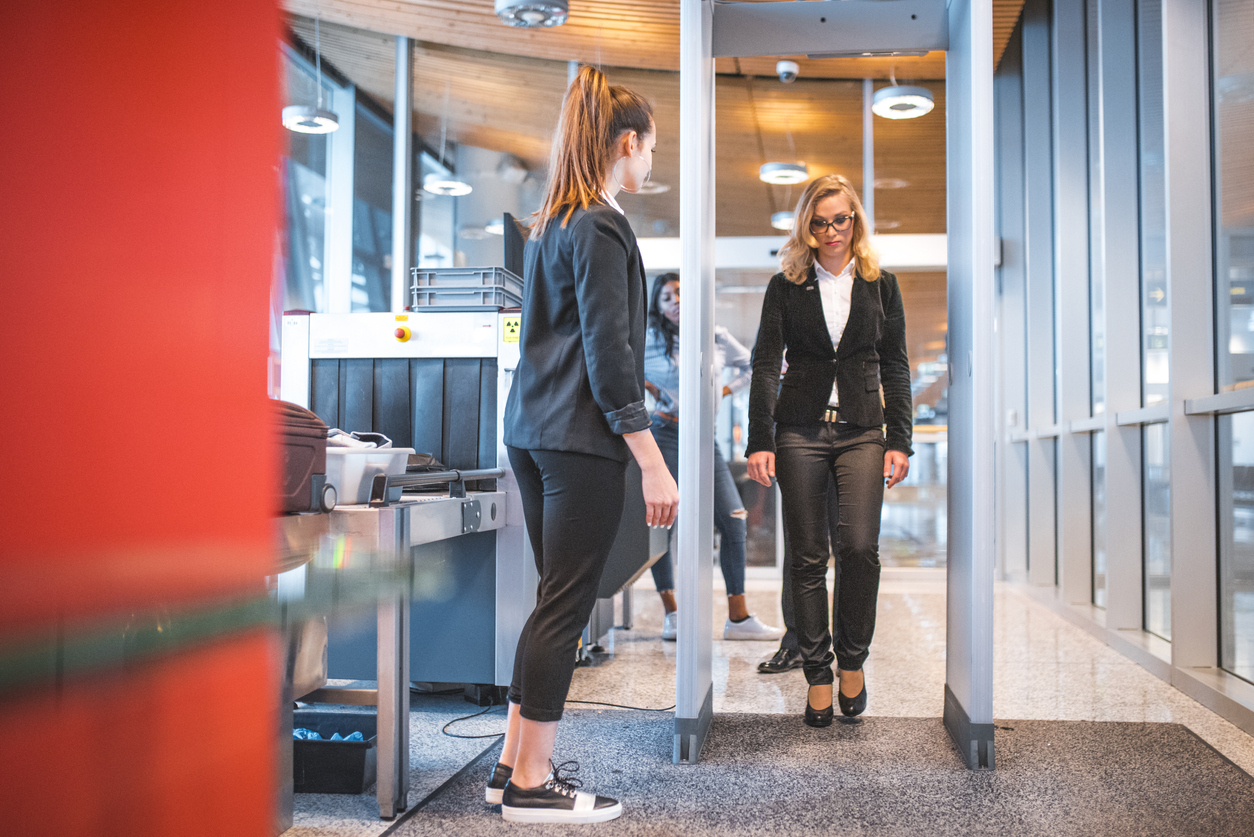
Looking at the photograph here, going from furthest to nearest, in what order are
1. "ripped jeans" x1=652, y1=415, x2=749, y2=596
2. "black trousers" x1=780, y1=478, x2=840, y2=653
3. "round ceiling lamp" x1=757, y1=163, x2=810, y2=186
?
1. "round ceiling lamp" x1=757, y1=163, x2=810, y2=186
2. "ripped jeans" x1=652, y1=415, x2=749, y2=596
3. "black trousers" x1=780, y1=478, x2=840, y2=653

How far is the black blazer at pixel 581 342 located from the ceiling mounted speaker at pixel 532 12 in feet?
11.4

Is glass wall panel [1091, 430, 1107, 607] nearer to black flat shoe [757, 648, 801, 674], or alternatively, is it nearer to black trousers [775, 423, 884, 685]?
black flat shoe [757, 648, 801, 674]

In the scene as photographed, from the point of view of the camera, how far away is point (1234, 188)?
2674 mm

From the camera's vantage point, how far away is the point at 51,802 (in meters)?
0.28

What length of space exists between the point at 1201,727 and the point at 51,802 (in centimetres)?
270

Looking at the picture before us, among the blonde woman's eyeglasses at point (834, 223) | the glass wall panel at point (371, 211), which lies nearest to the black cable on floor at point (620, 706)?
the blonde woman's eyeglasses at point (834, 223)

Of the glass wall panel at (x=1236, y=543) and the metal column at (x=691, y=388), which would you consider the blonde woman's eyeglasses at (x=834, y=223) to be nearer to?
the metal column at (x=691, y=388)

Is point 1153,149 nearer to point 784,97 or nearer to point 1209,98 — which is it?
point 1209,98

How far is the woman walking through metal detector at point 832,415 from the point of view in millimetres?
2295

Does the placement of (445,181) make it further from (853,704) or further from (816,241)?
(853,704)

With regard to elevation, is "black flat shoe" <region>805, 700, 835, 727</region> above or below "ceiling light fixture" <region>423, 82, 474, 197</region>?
below

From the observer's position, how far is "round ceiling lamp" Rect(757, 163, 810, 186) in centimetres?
603

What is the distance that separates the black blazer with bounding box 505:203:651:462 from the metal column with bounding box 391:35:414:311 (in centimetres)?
434

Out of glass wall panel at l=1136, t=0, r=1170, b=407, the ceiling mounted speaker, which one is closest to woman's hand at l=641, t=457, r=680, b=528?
glass wall panel at l=1136, t=0, r=1170, b=407
